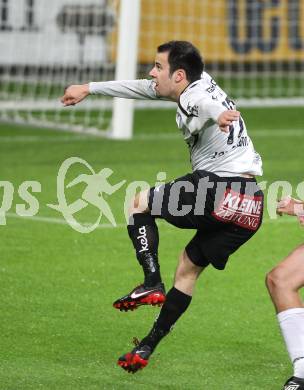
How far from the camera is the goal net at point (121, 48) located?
57.7 ft

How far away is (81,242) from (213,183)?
4.03 meters

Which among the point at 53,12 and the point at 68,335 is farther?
the point at 53,12

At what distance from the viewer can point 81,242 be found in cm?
1060

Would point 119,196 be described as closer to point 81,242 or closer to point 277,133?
point 81,242

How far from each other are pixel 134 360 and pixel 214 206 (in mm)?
967

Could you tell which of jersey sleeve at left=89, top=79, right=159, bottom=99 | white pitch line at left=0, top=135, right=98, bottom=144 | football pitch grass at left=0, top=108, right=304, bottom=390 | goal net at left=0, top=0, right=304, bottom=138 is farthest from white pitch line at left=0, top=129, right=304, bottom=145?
A: jersey sleeve at left=89, top=79, right=159, bottom=99

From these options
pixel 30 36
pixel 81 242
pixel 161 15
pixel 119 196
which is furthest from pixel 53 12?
pixel 81 242

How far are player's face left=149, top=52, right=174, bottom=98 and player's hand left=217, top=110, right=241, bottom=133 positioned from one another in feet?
2.12

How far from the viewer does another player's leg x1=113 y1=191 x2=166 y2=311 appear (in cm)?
670

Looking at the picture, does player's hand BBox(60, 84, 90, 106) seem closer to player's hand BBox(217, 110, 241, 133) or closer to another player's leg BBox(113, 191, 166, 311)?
another player's leg BBox(113, 191, 166, 311)

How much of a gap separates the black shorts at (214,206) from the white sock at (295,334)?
2.27 feet

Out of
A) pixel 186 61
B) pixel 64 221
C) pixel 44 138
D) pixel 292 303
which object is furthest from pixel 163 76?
pixel 44 138

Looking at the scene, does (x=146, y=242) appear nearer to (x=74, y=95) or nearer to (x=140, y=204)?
(x=140, y=204)

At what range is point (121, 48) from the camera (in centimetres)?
1559
